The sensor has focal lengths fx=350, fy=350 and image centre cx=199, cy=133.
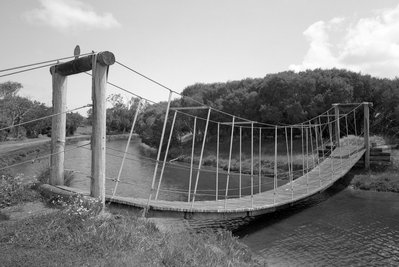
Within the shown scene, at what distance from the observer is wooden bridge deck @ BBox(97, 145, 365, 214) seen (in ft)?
32.5

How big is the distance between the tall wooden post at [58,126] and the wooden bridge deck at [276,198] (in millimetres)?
1744

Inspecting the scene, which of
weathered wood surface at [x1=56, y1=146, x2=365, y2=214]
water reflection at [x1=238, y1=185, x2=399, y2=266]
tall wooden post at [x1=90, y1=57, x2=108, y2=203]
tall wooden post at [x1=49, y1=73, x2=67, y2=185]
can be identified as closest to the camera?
tall wooden post at [x1=90, y1=57, x2=108, y2=203]

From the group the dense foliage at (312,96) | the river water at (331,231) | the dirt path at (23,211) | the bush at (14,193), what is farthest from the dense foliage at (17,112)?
the dirt path at (23,211)

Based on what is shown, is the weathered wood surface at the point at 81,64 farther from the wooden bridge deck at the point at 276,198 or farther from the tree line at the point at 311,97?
the tree line at the point at 311,97

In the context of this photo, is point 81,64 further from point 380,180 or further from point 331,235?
point 380,180

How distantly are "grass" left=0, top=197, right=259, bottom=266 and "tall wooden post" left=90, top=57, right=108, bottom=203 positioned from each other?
491 millimetres

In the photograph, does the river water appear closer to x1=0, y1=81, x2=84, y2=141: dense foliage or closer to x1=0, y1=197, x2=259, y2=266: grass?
x1=0, y1=197, x2=259, y2=266: grass

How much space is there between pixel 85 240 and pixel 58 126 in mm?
3507

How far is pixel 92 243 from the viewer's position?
242 inches

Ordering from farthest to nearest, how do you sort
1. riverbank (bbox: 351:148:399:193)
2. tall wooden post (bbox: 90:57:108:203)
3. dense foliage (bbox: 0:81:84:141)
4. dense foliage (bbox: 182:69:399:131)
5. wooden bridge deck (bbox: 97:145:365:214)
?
dense foliage (bbox: 0:81:84:141) < dense foliage (bbox: 182:69:399:131) < riverbank (bbox: 351:148:399:193) < wooden bridge deck (bbox: 97:145:365:214) < tall wooden post (bbox: 90:57:108:203)

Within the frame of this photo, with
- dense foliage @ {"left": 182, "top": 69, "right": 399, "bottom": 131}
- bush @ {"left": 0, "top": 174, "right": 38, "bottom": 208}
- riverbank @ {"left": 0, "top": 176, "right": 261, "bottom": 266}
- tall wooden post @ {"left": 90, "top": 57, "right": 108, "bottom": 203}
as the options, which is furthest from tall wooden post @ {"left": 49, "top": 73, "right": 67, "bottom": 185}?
dense foliage @ {"left": 182, "top": 69, "right": 399, "bottom": 131}

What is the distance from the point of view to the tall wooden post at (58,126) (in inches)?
336

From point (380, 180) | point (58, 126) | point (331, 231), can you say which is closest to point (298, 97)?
point (380, 180)

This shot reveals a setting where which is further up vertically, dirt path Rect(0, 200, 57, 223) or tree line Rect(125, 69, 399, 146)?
tree line Rect(125, 69, 399, 146)
